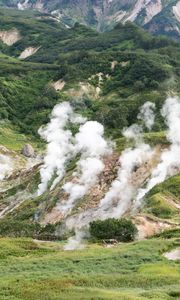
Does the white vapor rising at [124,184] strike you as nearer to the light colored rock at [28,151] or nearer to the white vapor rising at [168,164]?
the white vapor rising at [168,164]

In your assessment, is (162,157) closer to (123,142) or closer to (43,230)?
(123,142)

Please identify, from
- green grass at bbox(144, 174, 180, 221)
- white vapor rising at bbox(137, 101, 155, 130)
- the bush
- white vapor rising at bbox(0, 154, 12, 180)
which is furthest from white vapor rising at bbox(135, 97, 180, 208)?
white vapor rising at bbox(137, 101, 155, 130)

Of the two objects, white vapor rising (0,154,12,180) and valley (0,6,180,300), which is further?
white vapor rising (0,154,12,180)

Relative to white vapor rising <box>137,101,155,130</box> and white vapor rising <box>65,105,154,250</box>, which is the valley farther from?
white vapor rising <box>137,101,155,130</box>

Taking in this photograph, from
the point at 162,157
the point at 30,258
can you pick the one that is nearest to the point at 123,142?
the point at 162,157

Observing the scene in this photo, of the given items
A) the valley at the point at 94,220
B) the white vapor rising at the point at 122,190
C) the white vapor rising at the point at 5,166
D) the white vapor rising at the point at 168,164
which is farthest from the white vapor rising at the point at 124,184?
the white vapor rising at the point at 5,166

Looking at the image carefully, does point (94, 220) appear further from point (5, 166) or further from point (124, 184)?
point (5, 166)
